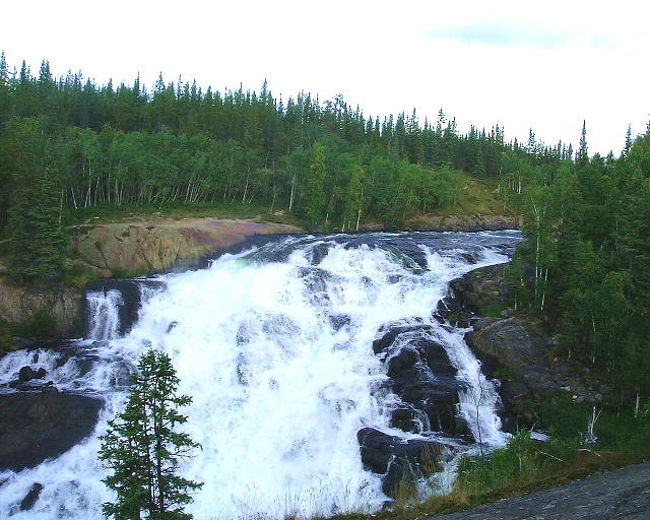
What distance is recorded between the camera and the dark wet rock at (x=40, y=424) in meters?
23.2

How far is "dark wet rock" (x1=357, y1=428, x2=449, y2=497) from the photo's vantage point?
21.4 meters

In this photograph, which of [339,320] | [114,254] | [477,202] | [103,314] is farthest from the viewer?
[477,202]

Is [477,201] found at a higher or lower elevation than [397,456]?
higher

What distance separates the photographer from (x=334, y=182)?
69375 millimetres

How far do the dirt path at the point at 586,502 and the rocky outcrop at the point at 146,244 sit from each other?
37400mm

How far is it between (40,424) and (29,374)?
5808 millimetres

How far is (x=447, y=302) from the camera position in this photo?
36094 mm

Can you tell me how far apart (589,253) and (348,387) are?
52.2 ft


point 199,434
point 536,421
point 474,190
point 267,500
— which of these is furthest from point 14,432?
point 474,190

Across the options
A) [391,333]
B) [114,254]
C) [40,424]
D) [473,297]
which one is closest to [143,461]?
[40,424]

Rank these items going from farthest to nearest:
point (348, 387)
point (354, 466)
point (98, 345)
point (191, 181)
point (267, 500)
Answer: point (191, 181) < point (98, 345) < point (348, 387) < point (354, 466) < point (267, 500)

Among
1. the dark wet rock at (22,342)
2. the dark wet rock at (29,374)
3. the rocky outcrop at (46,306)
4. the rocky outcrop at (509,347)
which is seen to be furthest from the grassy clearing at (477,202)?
the dark wet rock at (29,374)

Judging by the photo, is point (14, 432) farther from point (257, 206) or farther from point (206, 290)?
point (257, 206)

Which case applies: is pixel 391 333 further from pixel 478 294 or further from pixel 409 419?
pixel 478 294
